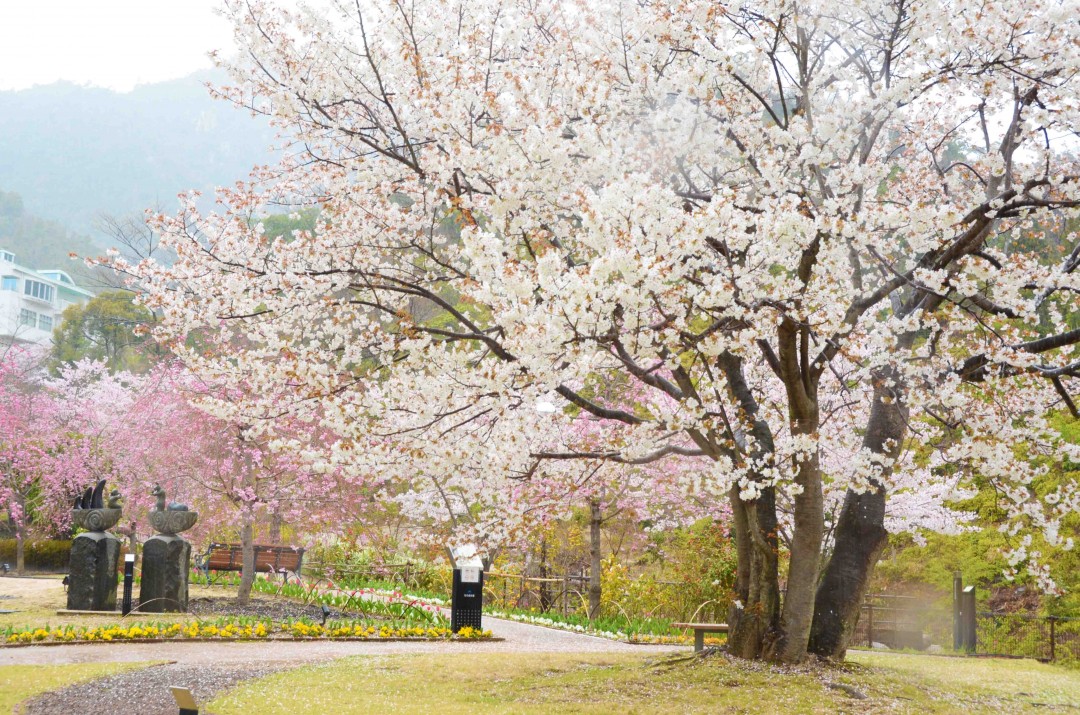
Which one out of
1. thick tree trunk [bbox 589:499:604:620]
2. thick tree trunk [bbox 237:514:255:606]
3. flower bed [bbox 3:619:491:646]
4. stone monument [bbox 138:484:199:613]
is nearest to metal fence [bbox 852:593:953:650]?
thick tree trunk [bbox 589:499:604:620]

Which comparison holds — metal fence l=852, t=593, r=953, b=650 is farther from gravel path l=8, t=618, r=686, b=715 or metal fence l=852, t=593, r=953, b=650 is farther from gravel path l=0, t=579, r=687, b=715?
gravel path l=8, t=618, r=686, b=715

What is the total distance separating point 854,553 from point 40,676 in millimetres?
7034

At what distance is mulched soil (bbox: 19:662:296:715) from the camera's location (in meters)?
6.16

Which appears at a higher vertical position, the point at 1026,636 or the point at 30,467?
the point at 30,467

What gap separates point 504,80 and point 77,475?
59.4ft

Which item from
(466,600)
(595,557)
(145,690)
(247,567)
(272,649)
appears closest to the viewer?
(145,690)

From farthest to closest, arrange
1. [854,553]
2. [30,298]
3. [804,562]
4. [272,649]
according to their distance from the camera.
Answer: [30,298], [272,649], [854,553], [804,562]

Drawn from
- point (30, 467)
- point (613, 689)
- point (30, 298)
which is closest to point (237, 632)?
point (613, 689)

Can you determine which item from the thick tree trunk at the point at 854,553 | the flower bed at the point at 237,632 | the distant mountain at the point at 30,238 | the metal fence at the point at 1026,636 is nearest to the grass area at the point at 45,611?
the flower bed at the point at 237,632

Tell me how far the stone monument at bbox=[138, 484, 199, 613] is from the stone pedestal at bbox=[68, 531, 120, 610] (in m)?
0.47

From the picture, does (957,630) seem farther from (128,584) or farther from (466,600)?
(128,584)

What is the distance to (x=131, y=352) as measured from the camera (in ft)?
125

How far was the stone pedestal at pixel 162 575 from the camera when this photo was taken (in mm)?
11680

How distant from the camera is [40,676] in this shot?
7.10m
